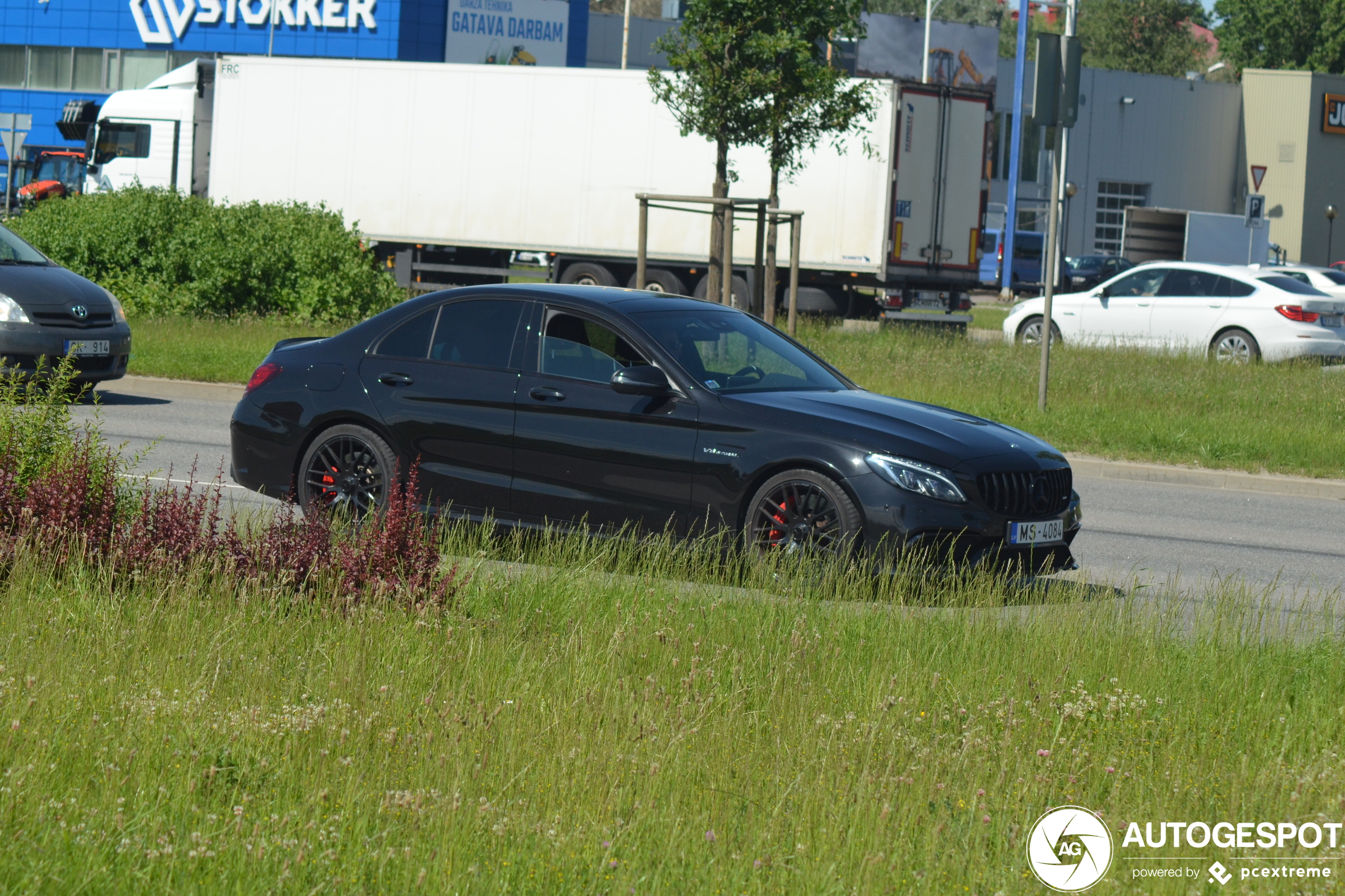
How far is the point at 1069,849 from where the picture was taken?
416 cm

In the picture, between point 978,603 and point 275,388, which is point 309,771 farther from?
point 275,388

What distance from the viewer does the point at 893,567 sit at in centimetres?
739

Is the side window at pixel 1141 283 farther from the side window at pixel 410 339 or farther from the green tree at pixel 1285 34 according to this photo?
the green tree at pixel 1285 34

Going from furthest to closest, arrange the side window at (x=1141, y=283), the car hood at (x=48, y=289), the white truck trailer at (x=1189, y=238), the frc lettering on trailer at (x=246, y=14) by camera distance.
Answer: the frc lettering on trailer at (x=246, y=14) → the white truck trailer at (x=1189, y=238) → the side window at (x=1141, y=283) → the car hood at (x=48, y=289)

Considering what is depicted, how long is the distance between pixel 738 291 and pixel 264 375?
16.9 meters

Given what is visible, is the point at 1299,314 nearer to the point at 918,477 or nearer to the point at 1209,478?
the point at 1209,478

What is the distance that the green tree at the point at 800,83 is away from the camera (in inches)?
739

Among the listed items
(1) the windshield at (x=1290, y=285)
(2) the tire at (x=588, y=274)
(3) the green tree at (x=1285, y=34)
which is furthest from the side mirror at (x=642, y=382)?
(3) the green tree at (x=1285, y=34)

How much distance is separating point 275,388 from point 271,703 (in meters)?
4.42

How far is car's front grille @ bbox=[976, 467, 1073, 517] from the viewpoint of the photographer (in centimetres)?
771

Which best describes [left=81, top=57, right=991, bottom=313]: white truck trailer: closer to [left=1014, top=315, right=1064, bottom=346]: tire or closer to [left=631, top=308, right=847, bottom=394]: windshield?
[left=1014, top=315, right=1064, bottom=346]: tire

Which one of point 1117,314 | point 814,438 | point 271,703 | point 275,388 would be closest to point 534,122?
point 1117,314

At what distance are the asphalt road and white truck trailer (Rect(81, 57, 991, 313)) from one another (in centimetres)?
1136

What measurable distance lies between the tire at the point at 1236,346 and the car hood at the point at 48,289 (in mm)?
15685
